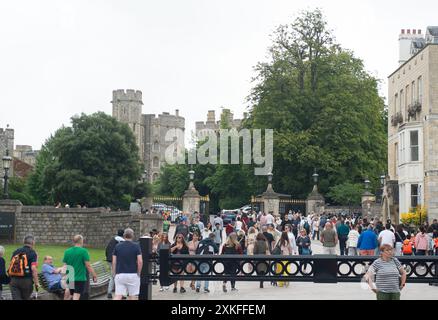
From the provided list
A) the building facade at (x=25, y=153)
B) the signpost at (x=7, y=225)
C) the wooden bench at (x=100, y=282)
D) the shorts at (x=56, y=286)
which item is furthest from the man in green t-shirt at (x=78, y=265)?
the building facade at (x=25, y=153)

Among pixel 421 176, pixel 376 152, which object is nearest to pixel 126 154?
pixel 376 152

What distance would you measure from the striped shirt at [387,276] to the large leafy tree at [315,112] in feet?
147

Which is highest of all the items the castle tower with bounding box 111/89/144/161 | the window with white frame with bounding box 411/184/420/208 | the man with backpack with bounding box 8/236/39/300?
the castle tower with bounding box 111/89/144/161

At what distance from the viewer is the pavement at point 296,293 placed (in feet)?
66.4

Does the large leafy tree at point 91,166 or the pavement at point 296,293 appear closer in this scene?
the pavement at point 296,293

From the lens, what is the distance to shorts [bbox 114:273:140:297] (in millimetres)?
15750

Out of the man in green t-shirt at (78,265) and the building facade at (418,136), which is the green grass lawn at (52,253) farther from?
the building facade at (418,136)

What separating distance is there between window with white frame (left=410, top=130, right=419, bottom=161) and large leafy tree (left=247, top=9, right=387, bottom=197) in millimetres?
12326

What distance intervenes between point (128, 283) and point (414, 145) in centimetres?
3310

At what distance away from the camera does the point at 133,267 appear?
15.8 meters

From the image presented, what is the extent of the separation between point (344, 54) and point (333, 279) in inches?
1985

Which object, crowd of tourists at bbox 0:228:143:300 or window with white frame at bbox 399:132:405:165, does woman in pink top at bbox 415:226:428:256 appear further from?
window with white frame at bbox 399:132:405:165

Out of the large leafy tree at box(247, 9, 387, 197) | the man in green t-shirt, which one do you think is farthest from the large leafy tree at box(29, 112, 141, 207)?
the man in green t-shirt

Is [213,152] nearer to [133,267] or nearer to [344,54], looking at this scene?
[344,54]
